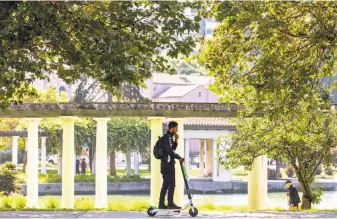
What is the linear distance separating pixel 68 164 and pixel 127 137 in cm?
3720

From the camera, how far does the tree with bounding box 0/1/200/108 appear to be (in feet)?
34.6

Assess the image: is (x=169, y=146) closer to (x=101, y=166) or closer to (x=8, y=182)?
(x=101, y=166)

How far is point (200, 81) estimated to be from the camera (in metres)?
98.5

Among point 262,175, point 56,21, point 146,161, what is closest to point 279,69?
point 56,21

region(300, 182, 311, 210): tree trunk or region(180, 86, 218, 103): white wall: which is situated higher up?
region(180, 86, 218, 103): white wall

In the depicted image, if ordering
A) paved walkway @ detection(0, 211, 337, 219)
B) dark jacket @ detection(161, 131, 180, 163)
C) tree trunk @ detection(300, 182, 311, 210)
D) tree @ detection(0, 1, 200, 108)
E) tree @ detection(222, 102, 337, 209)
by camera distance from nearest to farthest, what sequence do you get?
1. tree @ detection(0, 1, 200, 108)
2. dark jacket @ detection(161, 131, 180, 163)
3. paved walkway @ detection(0, 211, 337, 219)
4. tree @ detection(222, 102, 337, 209)
5. tree trunk @ detection(300, 182, 311, 210)

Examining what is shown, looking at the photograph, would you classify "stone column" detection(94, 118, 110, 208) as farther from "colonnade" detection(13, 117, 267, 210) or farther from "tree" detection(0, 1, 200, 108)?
"tree" detection(0, 1, 200, 108)

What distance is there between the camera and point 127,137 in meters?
57.9

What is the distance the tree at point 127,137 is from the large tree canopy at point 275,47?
143 ft

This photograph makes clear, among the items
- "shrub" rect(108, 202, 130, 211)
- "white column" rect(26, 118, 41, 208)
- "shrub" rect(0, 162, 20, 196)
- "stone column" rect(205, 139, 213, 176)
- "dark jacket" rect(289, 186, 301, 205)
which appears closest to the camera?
"shrub" rect(108, 202, 130, 211)

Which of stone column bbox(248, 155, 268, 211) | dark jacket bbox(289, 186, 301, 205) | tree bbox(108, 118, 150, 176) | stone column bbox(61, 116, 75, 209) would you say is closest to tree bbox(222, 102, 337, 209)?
stone column bbox(248, 155, 268, 211)

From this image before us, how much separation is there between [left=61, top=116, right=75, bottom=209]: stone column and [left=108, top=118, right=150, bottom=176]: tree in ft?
120

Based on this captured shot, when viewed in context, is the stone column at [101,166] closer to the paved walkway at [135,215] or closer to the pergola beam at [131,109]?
the pergola beam at [131,109]

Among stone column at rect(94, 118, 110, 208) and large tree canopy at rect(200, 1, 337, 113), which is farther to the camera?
stone column at rect(94, 118, 110, 208)
